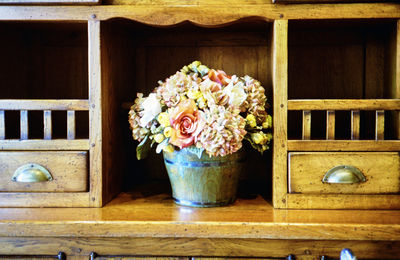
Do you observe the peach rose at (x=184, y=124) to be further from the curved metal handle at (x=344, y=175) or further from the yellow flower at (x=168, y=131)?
the curved metal handle at (x=344, y=175)

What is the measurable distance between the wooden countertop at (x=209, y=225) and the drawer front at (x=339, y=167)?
0.08 metres

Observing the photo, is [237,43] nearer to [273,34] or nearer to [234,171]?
[273,34]

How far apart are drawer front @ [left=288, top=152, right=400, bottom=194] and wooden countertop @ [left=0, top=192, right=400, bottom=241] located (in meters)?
0.08

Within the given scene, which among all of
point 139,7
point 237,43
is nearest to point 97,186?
point 139,7

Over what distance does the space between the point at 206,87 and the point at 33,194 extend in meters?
0.69

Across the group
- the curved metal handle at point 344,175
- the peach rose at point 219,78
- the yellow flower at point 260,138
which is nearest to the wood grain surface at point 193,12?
the peach rose at point 219,78

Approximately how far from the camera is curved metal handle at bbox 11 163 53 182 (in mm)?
1152

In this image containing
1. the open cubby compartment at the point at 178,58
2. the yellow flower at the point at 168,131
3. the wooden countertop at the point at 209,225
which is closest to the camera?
the wooden countertop at the point at 209,225

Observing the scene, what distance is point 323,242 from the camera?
1031 millimetres

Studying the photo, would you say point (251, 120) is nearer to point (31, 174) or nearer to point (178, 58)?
point (178, 58)

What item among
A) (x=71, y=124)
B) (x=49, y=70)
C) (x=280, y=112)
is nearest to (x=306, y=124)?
(x=280, y=112)

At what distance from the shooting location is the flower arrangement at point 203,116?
1080 millimetres

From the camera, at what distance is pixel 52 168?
1177mm

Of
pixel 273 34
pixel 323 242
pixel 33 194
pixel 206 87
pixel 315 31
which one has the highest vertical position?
pixel 315 31
